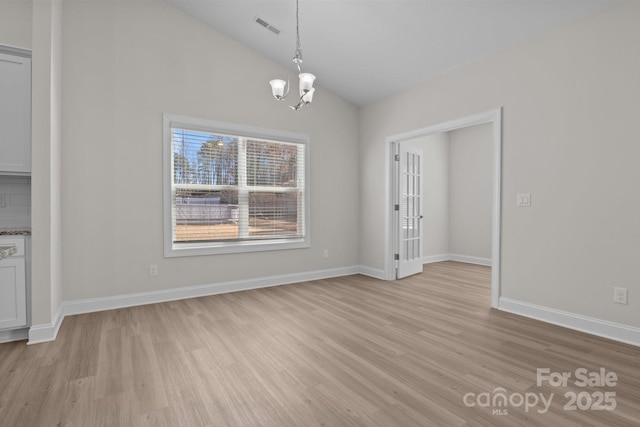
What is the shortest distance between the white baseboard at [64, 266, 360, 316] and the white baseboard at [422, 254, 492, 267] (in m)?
2.44

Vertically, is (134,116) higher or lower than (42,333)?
higher

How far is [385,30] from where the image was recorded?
3.54 metres

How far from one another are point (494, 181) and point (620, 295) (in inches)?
57.9

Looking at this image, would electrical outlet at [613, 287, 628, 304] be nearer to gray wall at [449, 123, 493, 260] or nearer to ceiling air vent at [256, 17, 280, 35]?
gray wall at [449, 123, 493, 260]

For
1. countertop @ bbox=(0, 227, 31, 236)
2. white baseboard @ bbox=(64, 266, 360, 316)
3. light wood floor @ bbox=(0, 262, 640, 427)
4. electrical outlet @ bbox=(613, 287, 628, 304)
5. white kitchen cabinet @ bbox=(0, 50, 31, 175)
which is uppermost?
white kitchen cabinet @ bbox=(0, 50, 31, 175)

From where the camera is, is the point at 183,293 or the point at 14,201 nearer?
the point at 14,201

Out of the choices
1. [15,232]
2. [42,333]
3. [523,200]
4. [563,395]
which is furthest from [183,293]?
[523,200]

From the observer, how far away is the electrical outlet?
269cm

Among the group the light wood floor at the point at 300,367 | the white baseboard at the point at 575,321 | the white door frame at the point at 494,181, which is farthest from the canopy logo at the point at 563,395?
the white door frame at the point at 494,181

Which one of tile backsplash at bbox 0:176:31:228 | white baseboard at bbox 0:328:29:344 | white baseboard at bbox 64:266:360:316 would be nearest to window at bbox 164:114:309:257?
white baseboard at bbox 64:266:360:316

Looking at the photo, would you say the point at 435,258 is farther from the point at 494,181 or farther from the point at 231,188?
the point at 231,188

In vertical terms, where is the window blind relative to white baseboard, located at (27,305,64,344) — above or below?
above

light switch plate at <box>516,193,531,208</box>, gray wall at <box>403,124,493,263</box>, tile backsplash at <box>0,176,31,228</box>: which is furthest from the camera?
gray wall at <box>403,124,493,263</box>

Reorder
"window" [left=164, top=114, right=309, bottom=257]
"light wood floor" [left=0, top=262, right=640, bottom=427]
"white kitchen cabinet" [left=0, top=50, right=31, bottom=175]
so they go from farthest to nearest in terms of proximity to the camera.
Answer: "window" [left=164, top=114, right=309, bottom=257], "white kitchen cabinet" [left=0, top=50, right=31, bottom=175], "light wood floor" [left=0, top=262, right=640, bottom=427]
